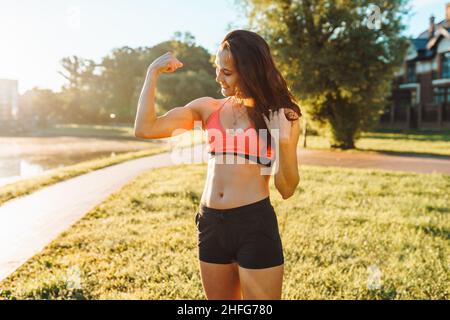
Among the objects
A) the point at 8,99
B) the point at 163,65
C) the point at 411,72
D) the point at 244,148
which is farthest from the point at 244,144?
the point at 8,99

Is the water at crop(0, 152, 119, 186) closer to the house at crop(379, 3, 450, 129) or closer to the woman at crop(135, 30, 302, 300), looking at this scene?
the woman at crop(135, 30, 302, 300)

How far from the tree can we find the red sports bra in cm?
1626

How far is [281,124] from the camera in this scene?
205 centimetres

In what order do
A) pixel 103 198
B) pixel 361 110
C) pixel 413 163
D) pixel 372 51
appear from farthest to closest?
pixel 361 110 < pixel 372 51 < pixel 413 163 < pixel 103 198

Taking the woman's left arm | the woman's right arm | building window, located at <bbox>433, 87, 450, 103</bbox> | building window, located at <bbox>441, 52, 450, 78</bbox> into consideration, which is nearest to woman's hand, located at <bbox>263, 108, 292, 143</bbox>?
the woman's left arm

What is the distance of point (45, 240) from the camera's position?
5613 mm

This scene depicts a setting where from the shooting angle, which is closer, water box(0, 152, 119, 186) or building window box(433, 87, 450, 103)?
water box(0, 152, 119, 186)

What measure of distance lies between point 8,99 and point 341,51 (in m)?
36.7

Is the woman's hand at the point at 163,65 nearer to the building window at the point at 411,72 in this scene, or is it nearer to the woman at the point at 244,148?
the woman at the point at 244,148

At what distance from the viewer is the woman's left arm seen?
2.05 metres

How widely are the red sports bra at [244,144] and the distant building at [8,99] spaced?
143 feet
